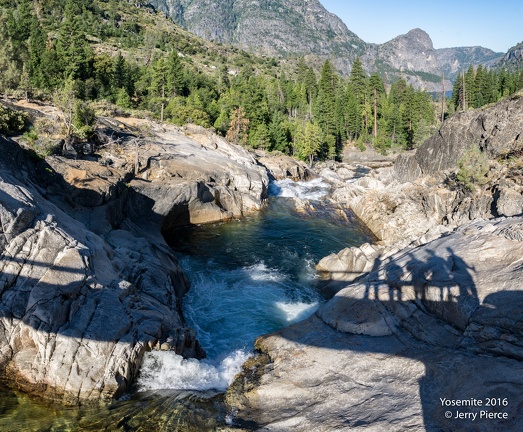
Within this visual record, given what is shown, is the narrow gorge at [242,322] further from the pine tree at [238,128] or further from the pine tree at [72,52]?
the pine tree at [72,52]

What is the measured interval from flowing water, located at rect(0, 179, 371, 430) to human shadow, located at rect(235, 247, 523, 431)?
208 cm

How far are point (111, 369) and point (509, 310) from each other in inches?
431

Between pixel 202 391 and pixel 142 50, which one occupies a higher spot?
pixel 142 50

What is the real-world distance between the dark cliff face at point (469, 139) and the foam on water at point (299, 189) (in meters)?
9.93

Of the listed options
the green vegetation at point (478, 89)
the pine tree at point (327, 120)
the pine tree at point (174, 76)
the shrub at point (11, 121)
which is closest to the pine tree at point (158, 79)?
the pine tree at point (174, 76)

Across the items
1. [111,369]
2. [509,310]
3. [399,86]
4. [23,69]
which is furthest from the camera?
[399,86]

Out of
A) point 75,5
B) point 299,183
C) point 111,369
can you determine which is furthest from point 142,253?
point 75,5

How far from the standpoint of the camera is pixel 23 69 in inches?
1555

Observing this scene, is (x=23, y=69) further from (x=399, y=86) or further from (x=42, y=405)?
(x=399, y=86)

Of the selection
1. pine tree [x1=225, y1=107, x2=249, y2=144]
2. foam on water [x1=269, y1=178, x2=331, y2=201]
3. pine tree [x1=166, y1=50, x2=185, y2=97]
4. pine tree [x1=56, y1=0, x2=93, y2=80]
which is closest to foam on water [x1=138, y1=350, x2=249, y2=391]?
foam on water [x1=269, y1=178, x2=331, y2=201]

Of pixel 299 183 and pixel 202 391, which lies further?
pixel 299 183

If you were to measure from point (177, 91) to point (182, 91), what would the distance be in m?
2.21

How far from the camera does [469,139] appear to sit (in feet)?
115

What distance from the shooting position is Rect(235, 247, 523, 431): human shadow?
727 centimetres
